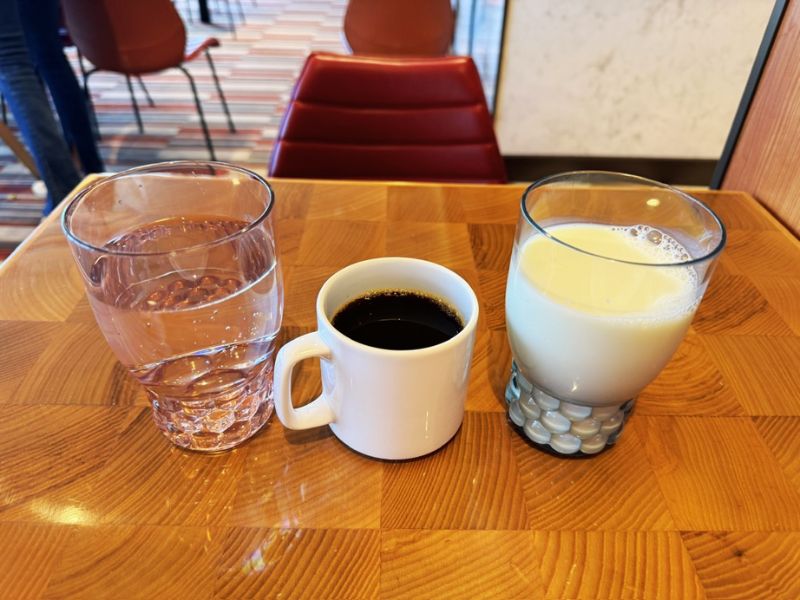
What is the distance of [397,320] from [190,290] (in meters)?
0.15

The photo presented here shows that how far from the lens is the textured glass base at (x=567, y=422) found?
1.35 feet

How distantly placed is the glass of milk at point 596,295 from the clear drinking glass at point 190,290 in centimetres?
18


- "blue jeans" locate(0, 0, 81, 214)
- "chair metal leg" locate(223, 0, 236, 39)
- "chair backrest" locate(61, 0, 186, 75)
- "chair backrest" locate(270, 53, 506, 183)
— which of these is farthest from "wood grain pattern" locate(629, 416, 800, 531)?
"chair metal leg" locate(223, 0, 236, 39)

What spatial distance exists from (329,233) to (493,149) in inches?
17.1

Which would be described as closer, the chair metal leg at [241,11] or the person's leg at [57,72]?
the person's leg at [57,72]

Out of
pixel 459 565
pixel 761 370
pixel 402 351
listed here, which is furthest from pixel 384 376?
pixel 761 370

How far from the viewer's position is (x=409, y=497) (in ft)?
1.29

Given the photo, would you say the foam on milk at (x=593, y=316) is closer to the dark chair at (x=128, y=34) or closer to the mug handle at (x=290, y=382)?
the mug handle at (x=290, y=382)

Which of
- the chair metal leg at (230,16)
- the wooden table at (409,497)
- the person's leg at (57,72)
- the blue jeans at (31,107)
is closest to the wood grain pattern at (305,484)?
the wooden table at (409,497)

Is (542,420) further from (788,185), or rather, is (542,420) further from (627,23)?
(627,23)

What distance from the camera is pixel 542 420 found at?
0.43 meters

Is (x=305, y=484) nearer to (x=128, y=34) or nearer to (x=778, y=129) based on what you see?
(x=778, y=129)

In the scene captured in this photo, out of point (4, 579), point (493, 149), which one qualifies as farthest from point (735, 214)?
point (4, 579)

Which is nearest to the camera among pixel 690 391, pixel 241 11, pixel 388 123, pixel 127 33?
pixel 690 391
